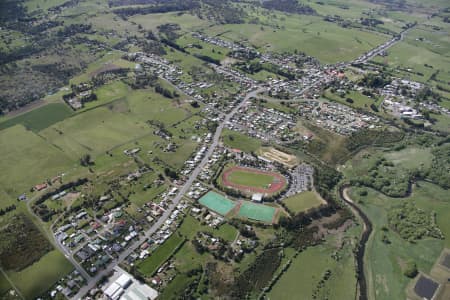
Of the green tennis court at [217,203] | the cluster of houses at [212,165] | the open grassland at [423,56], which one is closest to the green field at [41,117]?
the cluster of houses at [212,165]

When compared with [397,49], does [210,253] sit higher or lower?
lower

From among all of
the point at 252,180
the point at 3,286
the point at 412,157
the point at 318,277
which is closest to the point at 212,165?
the point at 252,180

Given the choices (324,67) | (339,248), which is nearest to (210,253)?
(339,248)

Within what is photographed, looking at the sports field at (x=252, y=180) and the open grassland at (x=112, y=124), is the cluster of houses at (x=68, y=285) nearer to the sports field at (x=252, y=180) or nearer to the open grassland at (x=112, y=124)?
the sports field at (x=252, y=180)

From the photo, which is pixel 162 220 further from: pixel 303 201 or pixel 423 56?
pixel 423 56

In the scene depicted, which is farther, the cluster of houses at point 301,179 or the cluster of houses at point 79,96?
the cluster of houses at point 79,96

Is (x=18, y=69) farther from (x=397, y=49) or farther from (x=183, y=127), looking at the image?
(x=397, y=49)
